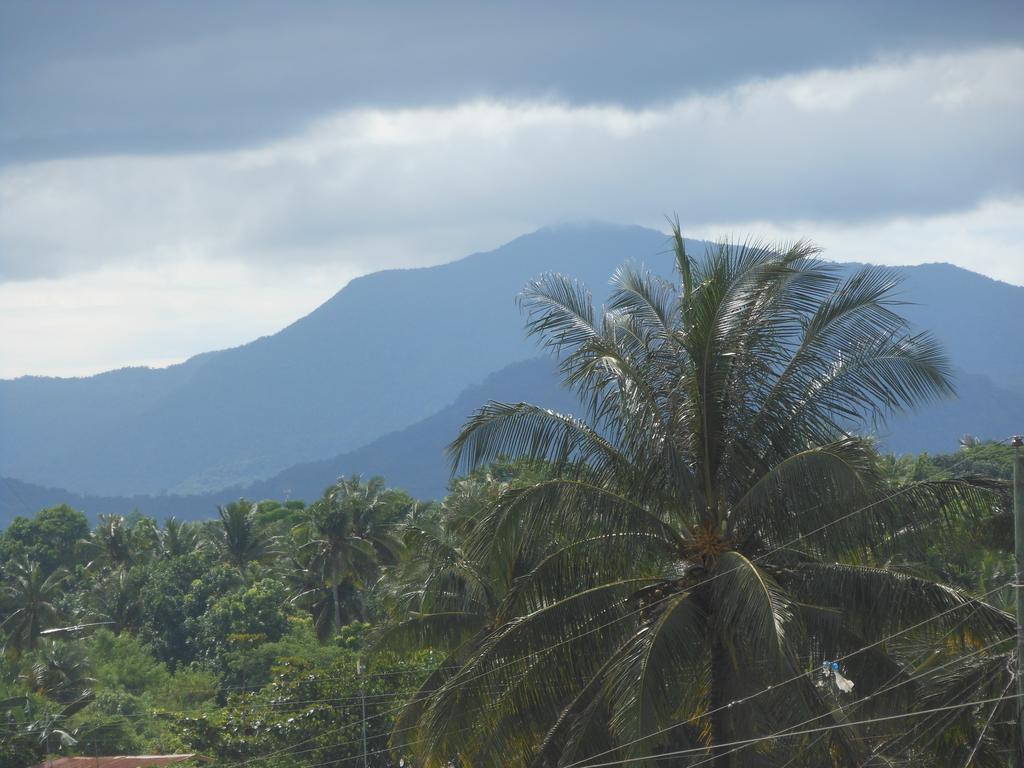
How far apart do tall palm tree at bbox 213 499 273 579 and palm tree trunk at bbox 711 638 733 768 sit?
57985 mm

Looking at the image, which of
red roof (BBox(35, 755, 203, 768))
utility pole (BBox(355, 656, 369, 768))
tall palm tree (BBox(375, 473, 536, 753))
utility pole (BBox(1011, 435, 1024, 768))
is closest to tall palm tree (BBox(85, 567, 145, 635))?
red roof (BBox(35, 755, 203, 768))

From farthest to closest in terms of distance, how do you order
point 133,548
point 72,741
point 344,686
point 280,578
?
point 133,548 < point 280,578 < point 72,741 < point 344,686

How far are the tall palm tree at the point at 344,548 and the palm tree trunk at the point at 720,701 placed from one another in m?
43.6

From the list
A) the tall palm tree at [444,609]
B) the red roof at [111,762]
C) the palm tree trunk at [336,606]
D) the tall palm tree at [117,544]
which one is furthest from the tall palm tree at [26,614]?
the tall palm tree at [444,609]

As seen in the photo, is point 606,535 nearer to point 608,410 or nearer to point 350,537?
point 608,410

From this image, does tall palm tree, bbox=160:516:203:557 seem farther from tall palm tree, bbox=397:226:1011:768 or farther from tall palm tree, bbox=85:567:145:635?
tall palm tree, bbox=397:226:1011:768

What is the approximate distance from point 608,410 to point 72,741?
28.9 metres

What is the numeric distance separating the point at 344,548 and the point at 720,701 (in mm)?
44974

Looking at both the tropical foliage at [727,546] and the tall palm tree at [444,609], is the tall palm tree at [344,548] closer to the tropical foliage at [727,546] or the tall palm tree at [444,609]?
the tall palm tree at [444,609]

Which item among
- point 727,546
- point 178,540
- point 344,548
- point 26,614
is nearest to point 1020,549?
point 727,546

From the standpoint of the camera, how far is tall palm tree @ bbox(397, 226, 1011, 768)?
45.3ft

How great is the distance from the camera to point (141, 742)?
45.8 m

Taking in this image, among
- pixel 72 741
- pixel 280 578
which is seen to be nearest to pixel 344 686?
pixel 72 741

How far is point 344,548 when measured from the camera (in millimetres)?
57875
